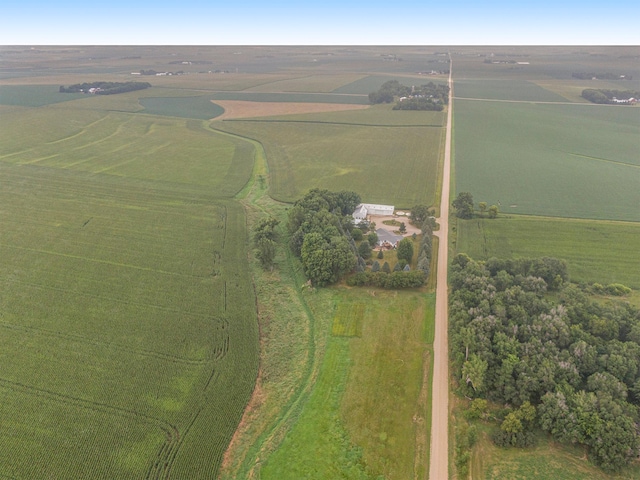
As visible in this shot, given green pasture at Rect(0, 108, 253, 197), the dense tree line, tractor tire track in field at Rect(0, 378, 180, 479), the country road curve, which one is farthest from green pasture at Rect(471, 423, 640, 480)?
green pasture at Rect(0, 108, 253, 197)

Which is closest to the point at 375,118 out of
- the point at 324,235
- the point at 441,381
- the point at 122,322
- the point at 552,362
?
the point at 324,235

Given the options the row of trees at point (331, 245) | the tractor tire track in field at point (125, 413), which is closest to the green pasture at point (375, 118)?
the row of trees at point (331, 245)

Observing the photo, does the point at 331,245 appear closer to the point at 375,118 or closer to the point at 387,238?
the point at 387,238

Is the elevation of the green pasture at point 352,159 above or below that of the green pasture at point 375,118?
below

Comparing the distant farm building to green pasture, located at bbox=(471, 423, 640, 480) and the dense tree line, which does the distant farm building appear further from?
green pasture, located at bbox=(471, 423, 640, 480)

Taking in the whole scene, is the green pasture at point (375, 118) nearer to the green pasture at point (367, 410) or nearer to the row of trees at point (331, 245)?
the row of trees at point (331, 245)

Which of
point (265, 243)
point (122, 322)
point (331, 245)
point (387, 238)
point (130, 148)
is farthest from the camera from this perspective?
point (130, 148)
